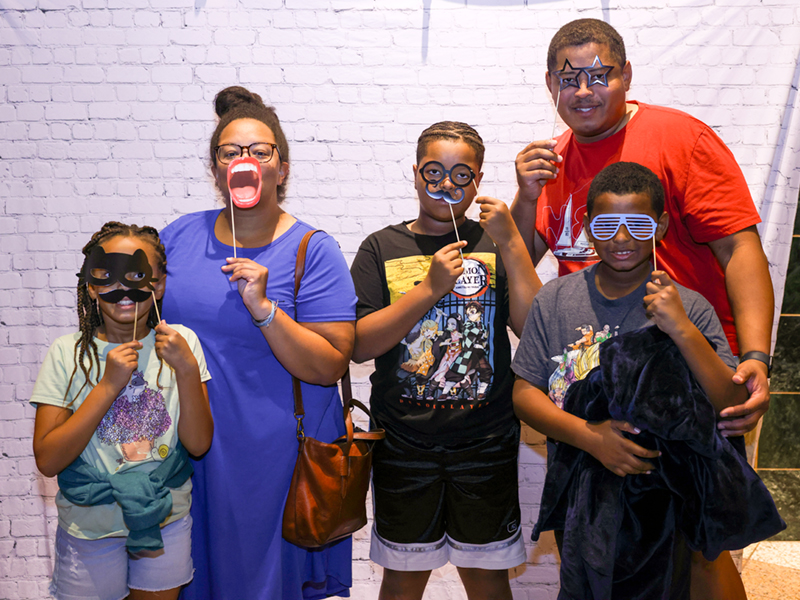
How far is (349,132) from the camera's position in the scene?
2480 mm

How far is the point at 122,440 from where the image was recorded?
4.51ft

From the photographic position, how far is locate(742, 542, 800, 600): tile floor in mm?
2436

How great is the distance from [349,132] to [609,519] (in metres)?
1.79

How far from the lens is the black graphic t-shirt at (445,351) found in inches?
60.3

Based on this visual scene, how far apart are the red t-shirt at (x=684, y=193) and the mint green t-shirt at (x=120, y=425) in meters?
1.05

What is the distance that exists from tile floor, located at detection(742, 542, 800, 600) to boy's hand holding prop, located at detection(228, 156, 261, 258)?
8.04 feet

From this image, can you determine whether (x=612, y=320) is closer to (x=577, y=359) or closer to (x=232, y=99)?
(x=577, y=359)

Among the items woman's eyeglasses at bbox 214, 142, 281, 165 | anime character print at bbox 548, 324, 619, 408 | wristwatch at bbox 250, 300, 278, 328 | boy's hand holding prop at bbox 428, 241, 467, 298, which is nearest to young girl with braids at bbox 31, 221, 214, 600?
wristwatch at bbox 250, 300, 278, 328

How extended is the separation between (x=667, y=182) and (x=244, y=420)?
115 centimetres

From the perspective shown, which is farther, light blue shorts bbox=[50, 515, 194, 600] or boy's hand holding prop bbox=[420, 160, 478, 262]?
boy's hand holding prop bbox=[420, 160, 478, 262]

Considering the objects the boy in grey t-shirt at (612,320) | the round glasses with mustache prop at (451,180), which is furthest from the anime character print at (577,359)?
the round glasses with mustache prop at (451,180)

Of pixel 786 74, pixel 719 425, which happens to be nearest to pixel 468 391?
pixel 719 425

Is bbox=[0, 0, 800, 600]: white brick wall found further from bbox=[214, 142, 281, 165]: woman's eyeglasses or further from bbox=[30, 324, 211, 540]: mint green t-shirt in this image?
bbox=[30, 324, 211, 540]: mint green t-shirt

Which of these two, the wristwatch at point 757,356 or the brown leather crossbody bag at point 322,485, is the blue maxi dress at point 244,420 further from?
the wristwatch at point 757,356
